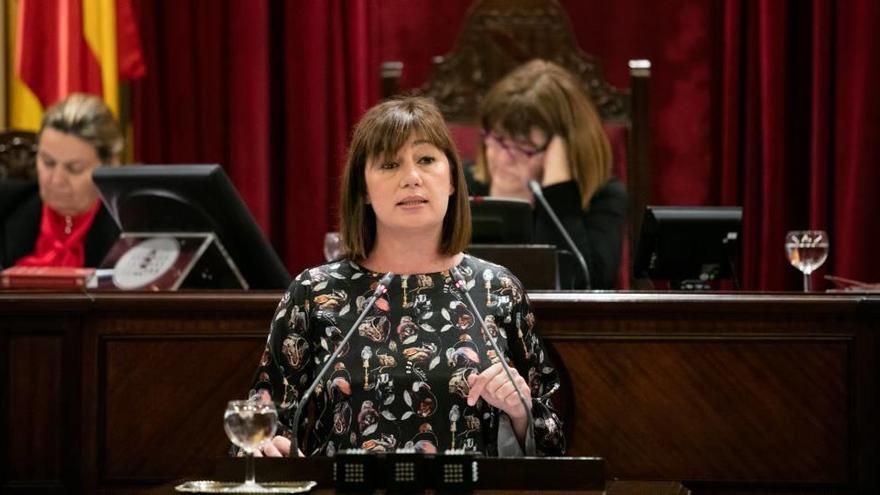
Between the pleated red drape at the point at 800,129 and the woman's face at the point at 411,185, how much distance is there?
2886mm

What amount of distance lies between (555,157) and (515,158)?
132mm

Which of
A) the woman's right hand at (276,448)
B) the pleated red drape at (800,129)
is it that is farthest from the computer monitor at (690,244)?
the pleated red drape at (800,129)

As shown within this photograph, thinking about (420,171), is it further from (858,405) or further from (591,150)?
(591,150)

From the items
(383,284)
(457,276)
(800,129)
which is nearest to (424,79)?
(800,129)

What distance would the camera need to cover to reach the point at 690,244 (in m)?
3.26

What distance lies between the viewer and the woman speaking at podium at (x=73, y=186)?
161 inches

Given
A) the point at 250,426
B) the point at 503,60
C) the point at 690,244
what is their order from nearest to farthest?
the point at 250,426 < the point at 690,244 < the point at 503,60

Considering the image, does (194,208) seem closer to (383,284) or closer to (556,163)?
(383,284)

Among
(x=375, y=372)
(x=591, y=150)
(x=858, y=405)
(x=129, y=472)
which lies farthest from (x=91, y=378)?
(x=591, y=150)

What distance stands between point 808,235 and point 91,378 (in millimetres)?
1775

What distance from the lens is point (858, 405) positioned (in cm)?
268

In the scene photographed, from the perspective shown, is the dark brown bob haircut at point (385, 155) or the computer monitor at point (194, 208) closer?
the dark brown bob haircut at point (385, 155)

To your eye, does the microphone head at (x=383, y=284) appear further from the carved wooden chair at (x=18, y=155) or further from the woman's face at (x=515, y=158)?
the carved wooden chair at (x=18, y=155)

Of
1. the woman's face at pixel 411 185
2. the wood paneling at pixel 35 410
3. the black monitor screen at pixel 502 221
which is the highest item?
the woman's face at pixel 411 185
